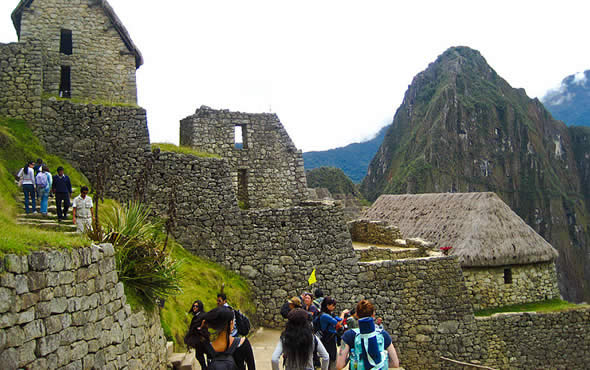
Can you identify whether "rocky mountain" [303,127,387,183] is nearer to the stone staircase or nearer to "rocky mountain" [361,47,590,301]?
"rocky mountain" [361,47,590,301]

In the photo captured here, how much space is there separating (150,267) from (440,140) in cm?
11163

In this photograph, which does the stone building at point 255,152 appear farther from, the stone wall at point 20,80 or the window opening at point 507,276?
the window opening at point 507,276

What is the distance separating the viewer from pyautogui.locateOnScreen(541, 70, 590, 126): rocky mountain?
129 m

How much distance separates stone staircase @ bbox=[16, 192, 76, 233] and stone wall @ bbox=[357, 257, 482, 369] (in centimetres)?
778

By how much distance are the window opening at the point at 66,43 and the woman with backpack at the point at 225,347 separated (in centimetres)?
1406

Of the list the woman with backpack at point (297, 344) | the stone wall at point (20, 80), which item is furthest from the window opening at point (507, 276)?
the stone wall at point (20, 80)

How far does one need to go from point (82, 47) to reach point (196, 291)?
9.20 metres

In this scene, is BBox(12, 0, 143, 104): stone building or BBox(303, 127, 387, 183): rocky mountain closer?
BBox(12, 0, 143, 104): stone building

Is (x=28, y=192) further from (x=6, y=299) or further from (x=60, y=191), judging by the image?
(x=6, y=299)

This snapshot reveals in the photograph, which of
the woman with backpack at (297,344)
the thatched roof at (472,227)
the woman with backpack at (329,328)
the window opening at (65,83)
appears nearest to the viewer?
the woman with backpack at (297,344)

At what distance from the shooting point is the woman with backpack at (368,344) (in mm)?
5336

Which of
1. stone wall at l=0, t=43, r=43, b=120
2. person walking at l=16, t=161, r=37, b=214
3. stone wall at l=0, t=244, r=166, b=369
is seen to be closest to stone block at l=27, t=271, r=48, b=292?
stone wall at l=0, t=244, r=166, b=369

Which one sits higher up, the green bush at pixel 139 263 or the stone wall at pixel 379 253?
the green bush at pixel 139 263

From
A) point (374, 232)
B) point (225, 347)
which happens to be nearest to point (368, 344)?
point (225, 347)
